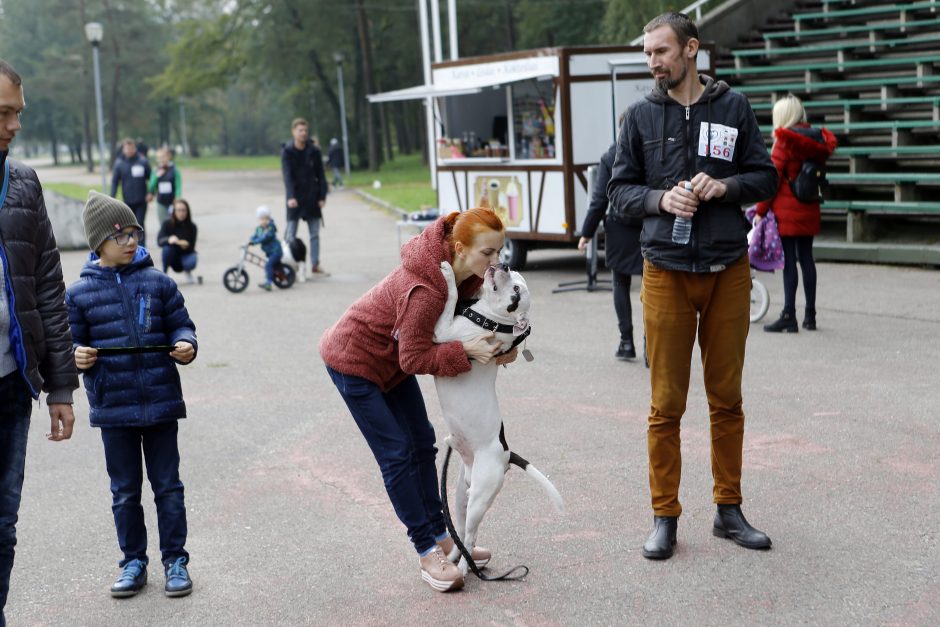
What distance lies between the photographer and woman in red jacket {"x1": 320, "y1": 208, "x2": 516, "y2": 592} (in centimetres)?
434

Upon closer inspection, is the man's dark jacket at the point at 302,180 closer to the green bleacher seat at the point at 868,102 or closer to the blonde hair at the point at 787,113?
the green bleacher seat at the point at 868,102

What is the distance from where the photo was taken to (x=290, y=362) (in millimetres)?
9836

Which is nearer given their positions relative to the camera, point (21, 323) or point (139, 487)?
point (21, 323)

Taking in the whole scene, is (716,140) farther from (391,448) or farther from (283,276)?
(283,276)

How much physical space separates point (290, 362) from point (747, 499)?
506cm

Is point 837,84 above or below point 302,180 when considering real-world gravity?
above

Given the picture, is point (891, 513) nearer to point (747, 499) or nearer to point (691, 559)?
point (747, 499)

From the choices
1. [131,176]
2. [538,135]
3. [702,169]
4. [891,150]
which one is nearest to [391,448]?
[702,169]

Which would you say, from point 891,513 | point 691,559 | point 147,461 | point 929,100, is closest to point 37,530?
point 147,461

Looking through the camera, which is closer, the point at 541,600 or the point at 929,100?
the point at 541,600

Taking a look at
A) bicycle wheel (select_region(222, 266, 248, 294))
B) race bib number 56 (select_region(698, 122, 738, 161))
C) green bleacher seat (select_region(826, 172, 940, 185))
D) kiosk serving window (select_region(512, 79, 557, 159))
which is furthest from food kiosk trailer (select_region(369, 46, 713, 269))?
race bib number 56 (select_region(698, 122, 738, 161))

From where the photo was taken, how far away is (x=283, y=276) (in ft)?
48.2

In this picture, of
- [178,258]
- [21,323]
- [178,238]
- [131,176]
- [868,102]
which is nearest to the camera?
[21,323]

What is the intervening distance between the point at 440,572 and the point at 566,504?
1.20 meters
